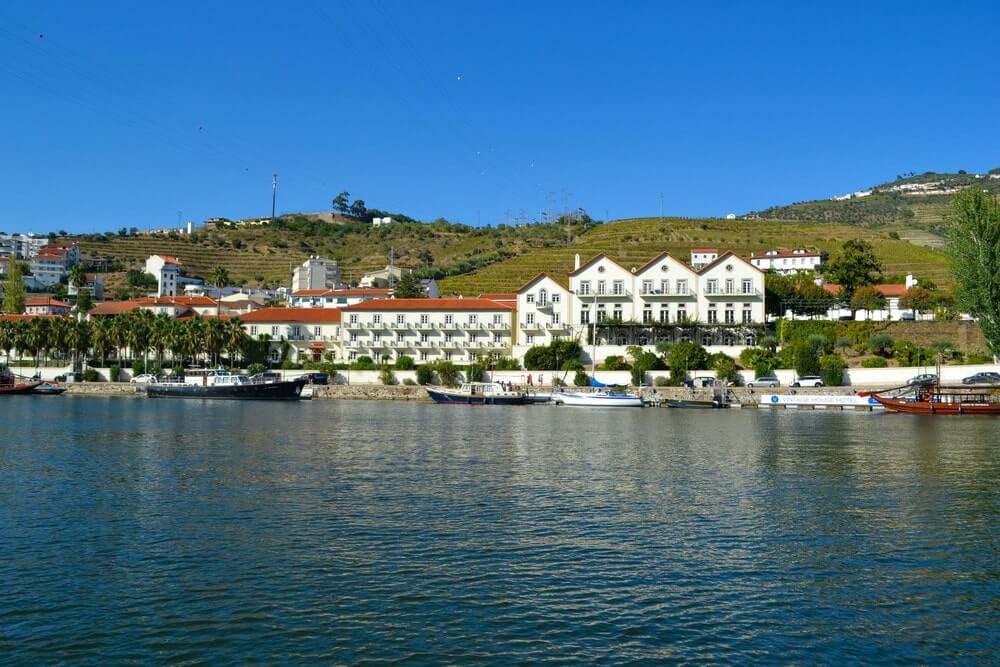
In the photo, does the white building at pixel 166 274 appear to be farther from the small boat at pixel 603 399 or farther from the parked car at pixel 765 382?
the parked car at pixel 765 382

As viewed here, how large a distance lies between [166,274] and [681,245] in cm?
7577

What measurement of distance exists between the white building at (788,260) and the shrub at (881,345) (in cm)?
4051

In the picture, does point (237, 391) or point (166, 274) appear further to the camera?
point (166, 274)

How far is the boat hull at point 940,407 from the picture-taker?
184 ft

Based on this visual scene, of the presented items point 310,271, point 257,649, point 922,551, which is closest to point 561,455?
point 922,551

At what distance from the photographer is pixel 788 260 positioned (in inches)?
4432

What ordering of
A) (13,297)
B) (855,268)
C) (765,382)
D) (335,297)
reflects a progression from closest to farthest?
(765,382) → (855,268) → (335,297) → (13,297)

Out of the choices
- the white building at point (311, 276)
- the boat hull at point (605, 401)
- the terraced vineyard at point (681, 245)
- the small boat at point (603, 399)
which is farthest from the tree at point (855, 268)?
the white building at point (311, 276)

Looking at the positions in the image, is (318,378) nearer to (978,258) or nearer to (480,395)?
(480,395)

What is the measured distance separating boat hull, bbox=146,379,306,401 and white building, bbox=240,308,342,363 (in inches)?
418

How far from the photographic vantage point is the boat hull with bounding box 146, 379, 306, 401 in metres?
70.2

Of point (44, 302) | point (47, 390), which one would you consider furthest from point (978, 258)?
point (44, 302)

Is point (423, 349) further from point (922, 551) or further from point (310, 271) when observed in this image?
point (922, 551)

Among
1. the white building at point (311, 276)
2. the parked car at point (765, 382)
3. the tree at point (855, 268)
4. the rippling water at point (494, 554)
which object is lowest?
the rippling water at point (494, 554)
